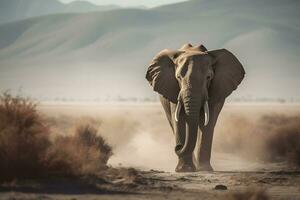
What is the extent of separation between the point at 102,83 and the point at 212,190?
158 meters

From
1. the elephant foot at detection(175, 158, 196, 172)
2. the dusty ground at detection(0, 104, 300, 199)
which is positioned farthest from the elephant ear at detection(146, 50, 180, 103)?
the dusty ground at detection(0, 104, 300, 199)

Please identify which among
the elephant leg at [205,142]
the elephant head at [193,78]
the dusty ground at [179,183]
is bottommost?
the dusty ground at [179,183]

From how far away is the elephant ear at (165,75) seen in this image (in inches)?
832

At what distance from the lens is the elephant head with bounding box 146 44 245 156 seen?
1981 cm

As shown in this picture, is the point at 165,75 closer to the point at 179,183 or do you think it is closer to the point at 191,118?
the point at 191,118

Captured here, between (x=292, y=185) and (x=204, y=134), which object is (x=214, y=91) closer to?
(x=204, y=134)

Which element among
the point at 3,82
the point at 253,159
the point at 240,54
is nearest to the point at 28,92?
the point at 3,82

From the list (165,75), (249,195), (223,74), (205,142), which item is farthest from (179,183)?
(223,74)

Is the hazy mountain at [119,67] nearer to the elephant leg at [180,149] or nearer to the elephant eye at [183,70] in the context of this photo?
the elephant leg at [180,149]

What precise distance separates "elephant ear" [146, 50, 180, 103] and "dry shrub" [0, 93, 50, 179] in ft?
18.4

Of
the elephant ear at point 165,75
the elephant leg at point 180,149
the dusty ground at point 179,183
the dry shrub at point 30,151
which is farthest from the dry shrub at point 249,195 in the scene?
the elephant ear at point 165,75

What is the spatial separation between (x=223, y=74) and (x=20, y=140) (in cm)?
799

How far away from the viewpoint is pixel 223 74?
2153 cm

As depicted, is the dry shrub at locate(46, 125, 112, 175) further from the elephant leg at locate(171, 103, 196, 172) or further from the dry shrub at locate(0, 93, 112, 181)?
the elephant leg at locate(171, 103, 196, 172)
